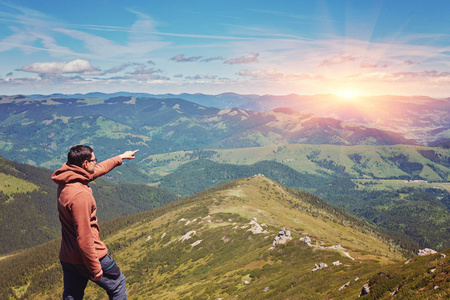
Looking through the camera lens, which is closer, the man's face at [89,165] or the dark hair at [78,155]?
the dark hair at [78,155]

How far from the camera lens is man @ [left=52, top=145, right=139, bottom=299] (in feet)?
27.9

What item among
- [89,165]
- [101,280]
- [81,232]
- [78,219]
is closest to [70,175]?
[89,165]

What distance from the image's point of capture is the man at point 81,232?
851 centimetres

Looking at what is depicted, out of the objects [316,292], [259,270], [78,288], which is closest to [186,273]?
[259,270]

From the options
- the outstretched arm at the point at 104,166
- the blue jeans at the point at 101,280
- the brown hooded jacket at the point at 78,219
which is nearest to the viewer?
the brown hooded jacket at the point at 78,219

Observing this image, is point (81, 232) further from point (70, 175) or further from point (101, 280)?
point (101, 280)

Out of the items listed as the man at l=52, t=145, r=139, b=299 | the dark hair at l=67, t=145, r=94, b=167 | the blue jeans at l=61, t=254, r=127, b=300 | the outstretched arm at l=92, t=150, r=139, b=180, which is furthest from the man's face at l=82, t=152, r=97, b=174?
the blue jeans at l=61, t=254, r=127, b=300

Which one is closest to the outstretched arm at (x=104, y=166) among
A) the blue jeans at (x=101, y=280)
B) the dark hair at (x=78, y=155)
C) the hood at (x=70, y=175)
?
the hood at (x=70, y=175)

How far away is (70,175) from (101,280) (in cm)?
387

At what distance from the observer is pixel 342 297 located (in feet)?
128

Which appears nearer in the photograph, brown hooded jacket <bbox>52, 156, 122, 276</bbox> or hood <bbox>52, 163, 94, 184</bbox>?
brown hooded jacket <bbox>52, 156, 122, 276</bbox>

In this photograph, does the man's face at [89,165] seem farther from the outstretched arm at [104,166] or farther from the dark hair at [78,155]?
the outstretched arm at [104,166]

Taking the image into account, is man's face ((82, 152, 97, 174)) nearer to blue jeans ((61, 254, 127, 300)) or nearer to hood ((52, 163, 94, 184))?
hood ((52, 163, 94, 184))

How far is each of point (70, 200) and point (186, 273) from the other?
155373mm
